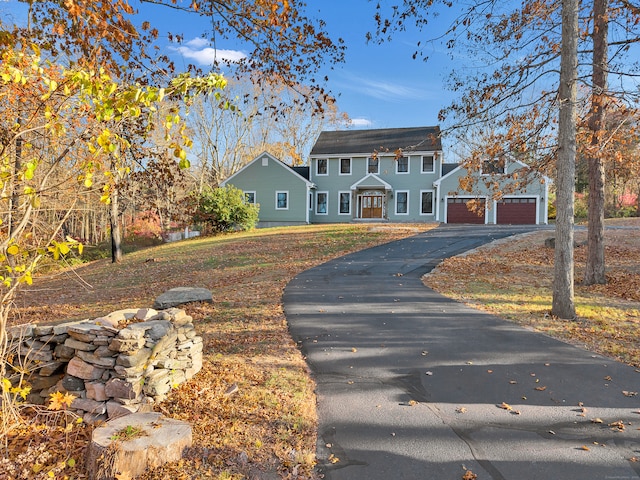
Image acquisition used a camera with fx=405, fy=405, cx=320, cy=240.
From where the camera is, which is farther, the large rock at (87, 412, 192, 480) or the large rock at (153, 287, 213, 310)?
the large rock at (153, 287, 213, 310)

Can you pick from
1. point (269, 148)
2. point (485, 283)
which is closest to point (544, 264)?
point (485, 283)

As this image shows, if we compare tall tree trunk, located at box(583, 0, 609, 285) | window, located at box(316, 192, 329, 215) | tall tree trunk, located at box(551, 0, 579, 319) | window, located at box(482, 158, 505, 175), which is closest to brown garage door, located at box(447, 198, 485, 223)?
window, located at box(316, 192, 329, 215)

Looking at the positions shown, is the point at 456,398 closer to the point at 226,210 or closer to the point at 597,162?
the point at 597,162

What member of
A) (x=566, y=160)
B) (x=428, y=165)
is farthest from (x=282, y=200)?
(x=566, y=160)

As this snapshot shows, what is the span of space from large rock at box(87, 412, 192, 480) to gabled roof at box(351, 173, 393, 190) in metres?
26.6

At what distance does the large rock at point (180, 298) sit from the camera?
8.81 metres

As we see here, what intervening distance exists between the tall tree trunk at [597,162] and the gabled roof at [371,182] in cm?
1910

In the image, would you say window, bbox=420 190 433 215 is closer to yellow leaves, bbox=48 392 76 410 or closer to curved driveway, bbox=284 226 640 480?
curved driveway, bbox=284 226 640 480

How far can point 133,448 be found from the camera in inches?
140

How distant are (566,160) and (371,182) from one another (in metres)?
22.3

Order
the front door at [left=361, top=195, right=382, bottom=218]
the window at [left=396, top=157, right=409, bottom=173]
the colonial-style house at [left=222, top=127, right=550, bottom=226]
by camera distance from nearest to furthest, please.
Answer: the colonial-style house at [left=222, top=127, right=550, bottom=226], the window at [left=396, top=157, right=409, bottom=173], the front door at [left=361, top=195, right=382, bottom=218]

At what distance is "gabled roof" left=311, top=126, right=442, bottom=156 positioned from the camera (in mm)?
30047

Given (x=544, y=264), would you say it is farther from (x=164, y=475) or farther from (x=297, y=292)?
(x=164, y=475)

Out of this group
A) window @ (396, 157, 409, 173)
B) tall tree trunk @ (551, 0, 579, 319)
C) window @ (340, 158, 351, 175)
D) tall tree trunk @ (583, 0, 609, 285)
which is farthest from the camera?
window @ (340, 158, 351, 175)
